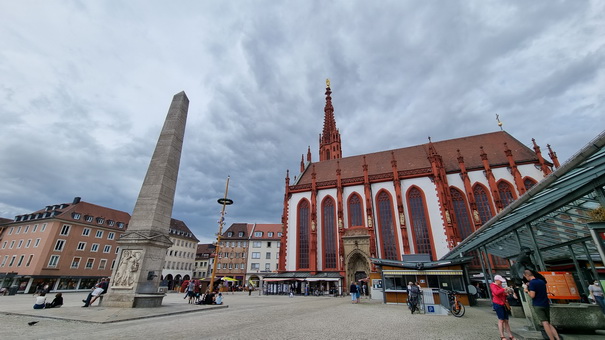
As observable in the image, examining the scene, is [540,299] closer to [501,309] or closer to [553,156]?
[501,309]

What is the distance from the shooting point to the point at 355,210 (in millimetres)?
36156

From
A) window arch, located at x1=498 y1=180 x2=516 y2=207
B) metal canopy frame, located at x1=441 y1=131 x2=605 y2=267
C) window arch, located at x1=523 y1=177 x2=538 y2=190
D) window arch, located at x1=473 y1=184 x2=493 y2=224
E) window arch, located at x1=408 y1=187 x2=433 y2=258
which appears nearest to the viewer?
metal canopy frame, located at x1=441 y1=131 x2=605 y2=267

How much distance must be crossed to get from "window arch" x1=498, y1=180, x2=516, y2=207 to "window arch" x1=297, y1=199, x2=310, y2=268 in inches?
934

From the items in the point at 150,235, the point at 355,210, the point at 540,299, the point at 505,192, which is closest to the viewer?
the point at 540,299

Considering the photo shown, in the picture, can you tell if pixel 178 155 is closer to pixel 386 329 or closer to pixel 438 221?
pixel 386 329

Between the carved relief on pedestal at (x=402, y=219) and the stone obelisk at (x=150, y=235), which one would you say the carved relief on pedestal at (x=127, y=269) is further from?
the carved relief on pedestal at (x=402, y=219)

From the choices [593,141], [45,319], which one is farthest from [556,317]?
[45,319]

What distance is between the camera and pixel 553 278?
23.7 ft

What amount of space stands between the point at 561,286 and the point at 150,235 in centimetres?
1551

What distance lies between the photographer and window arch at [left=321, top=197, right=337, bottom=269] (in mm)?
34062

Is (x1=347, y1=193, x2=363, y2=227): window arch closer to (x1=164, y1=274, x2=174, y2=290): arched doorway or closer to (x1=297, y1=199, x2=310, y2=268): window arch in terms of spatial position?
(x1=297, y1=199, x2=310, y2=268): window arch

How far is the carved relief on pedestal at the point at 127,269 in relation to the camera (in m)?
12.3

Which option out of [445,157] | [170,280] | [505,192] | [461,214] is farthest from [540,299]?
[170,280]

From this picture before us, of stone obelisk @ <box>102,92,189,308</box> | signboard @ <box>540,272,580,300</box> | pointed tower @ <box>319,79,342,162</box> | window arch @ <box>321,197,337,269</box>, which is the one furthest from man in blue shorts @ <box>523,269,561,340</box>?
pointed tower @ <box>319,79,342,162</box>
